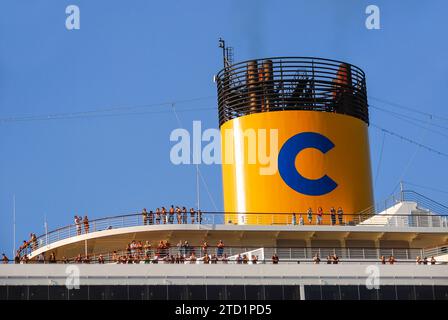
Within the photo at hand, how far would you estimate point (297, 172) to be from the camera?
132ft

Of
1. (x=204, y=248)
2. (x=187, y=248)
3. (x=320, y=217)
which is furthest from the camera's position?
(x=320, y=217)

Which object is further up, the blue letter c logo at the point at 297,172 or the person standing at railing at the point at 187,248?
the blue letter c logo at the point at 297,172

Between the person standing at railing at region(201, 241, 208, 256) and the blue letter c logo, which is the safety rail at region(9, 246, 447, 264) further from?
the blue letter c logo

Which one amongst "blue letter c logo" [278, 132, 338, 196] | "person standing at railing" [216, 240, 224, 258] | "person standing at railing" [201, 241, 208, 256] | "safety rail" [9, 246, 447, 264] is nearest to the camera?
"safety rail" [9, 246, 447, 264]

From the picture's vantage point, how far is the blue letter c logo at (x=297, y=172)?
1586 inches

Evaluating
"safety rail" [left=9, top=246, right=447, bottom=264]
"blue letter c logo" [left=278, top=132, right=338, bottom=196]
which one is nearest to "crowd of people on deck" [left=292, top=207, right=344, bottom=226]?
"blue letter c logo" [left=278, top=132, right=338, bottom=196]

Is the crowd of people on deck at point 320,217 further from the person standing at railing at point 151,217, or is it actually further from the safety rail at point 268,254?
the person standing at railing at point 151,217

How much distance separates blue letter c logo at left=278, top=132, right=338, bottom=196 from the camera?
40281mm

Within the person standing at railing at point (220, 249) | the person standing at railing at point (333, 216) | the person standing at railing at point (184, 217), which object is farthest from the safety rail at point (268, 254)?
the person standing at railing at point (333, 216)

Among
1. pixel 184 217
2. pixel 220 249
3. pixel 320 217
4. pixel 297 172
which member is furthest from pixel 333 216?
pixel 184 217

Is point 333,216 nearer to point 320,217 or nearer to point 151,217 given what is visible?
point 320,217

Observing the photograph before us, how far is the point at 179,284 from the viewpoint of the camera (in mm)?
33656
